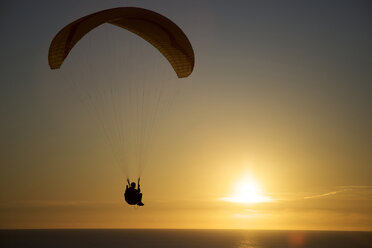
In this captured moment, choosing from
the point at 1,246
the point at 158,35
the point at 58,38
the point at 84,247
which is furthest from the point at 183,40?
the point at 1,246

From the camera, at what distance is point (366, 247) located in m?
199

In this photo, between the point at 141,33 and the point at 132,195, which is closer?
the point at 132,195

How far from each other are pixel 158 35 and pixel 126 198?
874cm

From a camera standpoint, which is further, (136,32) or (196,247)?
(196,247)

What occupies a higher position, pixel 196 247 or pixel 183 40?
pixel 196 247

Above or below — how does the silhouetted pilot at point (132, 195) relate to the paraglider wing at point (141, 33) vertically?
below

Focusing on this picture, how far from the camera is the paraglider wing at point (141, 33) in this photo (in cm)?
2269

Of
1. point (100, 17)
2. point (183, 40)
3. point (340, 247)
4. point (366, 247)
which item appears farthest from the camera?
point (366, 247)

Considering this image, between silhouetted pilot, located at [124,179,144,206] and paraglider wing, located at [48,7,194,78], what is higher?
paraglider wing, located at [48,7,194,78]

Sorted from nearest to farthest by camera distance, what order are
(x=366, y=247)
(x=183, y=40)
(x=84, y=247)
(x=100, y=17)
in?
1. (x=100, y=17)
2. (x=183, y=40)
3. (x=84, y=247)
4. (x=366, y=247)

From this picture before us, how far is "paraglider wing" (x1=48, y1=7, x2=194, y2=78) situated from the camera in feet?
74.4

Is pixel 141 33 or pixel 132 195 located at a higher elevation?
pixel 141 33

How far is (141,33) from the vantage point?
26031mm

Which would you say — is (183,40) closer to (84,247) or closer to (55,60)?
(55,60)
